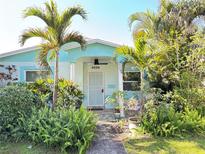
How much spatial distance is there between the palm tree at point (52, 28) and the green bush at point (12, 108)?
204 cm

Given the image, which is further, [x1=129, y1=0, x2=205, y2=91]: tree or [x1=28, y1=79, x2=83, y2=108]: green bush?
[x1=28, y1=79, x2=83, y2=108]: green bush

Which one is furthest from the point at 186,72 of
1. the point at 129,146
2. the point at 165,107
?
the point at 129,146

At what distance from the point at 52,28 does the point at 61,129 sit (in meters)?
4.00

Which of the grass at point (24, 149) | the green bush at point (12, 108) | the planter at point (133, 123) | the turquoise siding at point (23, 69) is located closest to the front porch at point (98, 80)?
the turquoise siding at point (23, 69)

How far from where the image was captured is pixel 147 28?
13.2 meters

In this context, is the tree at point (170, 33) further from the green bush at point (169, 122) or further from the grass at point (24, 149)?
the grass at point (24, 149)

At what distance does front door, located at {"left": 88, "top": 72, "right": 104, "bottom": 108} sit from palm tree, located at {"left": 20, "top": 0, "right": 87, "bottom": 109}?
6.17 meters

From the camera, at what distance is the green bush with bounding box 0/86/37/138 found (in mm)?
7566

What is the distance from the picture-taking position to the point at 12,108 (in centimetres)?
777

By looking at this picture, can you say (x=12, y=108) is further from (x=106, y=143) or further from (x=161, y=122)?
(x=161, y=122)

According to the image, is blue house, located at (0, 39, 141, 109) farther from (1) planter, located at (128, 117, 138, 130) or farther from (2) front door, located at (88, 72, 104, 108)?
(1) planter, located at (128, 117, 138, 130)

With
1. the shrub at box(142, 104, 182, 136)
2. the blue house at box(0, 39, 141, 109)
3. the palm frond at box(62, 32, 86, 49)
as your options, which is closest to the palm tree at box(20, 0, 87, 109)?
the palm frond at box(62, 32, 86, 49)

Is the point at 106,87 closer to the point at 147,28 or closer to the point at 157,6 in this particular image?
the point at 147,28

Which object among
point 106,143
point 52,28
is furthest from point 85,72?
point 106,143
